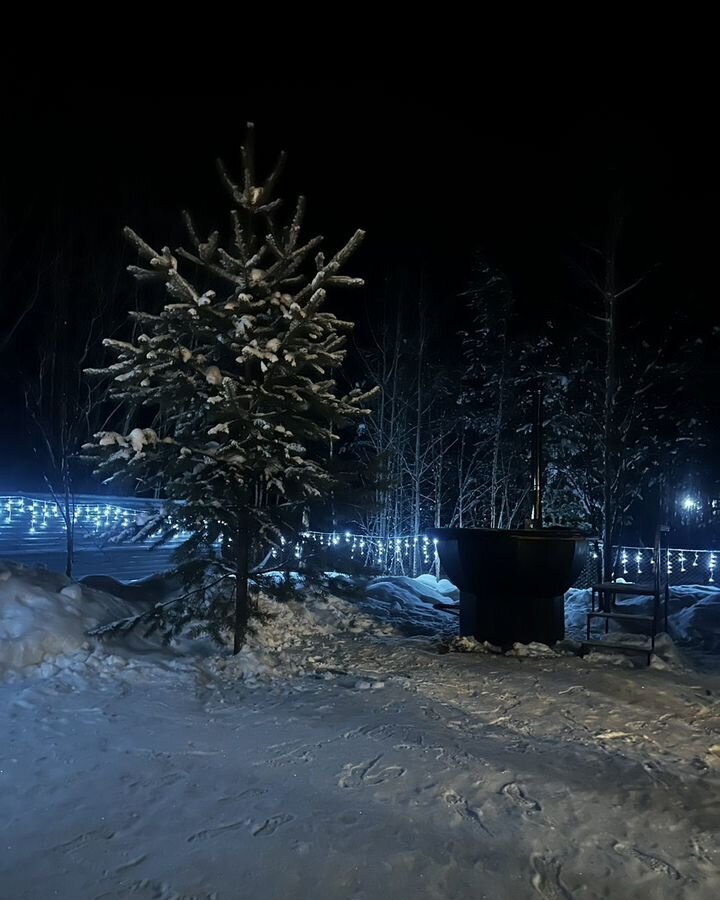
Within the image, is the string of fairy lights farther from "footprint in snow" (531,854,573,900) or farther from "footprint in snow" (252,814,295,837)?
"footprint in snow" (531,854,573,900)

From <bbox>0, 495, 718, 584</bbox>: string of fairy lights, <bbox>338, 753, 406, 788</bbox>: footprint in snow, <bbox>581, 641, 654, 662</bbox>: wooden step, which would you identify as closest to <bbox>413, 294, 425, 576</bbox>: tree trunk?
<bbox>0, 495, 718, 584</bbox>: string of fairy lights

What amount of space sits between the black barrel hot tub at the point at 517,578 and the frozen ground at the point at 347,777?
0.93 m

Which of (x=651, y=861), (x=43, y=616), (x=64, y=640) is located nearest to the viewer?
(x=651, y=861)

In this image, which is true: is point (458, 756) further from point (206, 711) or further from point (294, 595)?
point (294, 595)

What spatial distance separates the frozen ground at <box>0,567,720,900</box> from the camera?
3449 mm

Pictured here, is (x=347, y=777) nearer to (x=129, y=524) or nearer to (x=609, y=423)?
(x=129, y=524)

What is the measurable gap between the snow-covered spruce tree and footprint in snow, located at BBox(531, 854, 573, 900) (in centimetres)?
531

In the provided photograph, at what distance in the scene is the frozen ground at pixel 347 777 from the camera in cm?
345

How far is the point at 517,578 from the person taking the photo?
29.6ft

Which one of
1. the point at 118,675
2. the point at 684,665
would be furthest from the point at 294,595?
the point at 684,665

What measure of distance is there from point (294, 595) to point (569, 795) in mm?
4752

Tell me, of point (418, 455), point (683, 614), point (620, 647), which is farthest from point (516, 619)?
point (418, 455)

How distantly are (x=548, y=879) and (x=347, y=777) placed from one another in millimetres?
1605

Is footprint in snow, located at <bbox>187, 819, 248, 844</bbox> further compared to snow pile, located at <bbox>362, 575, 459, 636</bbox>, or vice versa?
snow pile, located at <bbox>362, 575, 459, 636</bbox>
